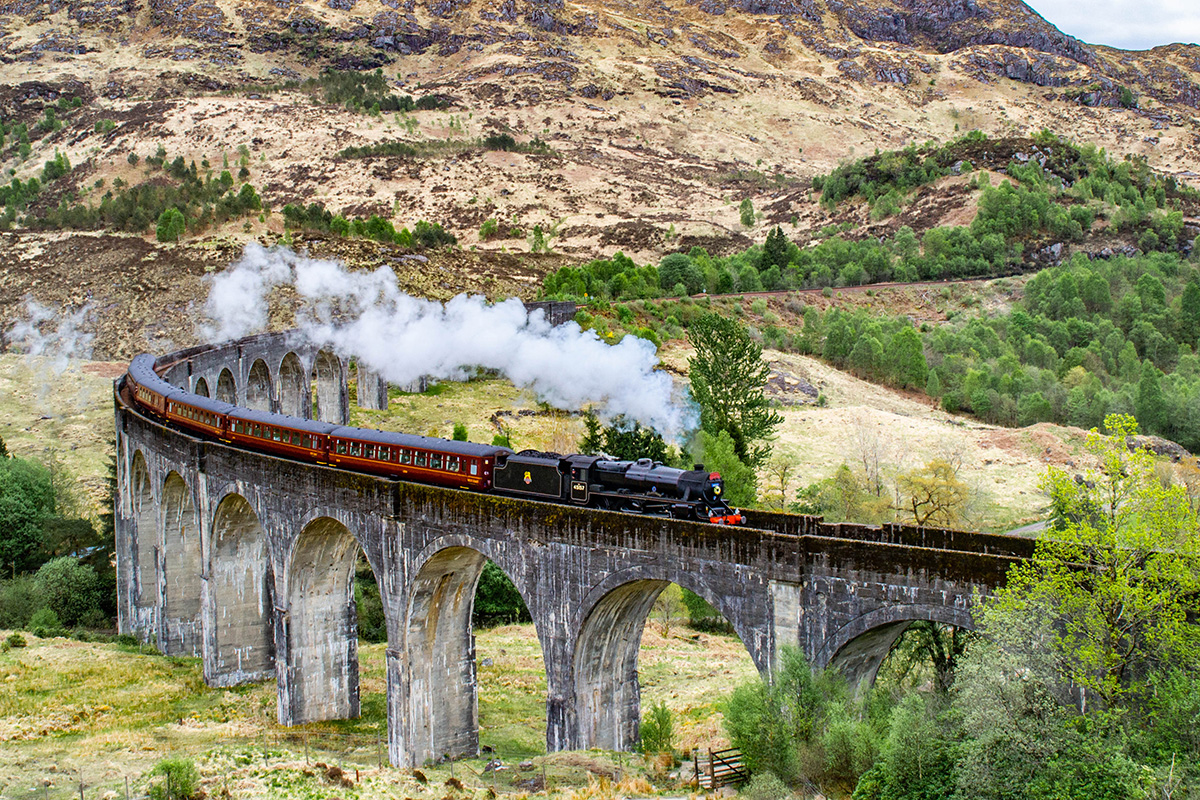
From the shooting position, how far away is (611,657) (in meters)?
29.6

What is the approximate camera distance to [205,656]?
41.0 meters

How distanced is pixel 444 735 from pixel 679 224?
129m

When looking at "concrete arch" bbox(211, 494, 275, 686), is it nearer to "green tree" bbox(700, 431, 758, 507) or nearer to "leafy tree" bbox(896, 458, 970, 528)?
"green tree" bbox(700, 431, 758, 507)

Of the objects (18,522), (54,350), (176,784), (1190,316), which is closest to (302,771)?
(176,784)

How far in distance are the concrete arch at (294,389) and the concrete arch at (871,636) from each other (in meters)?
56.2

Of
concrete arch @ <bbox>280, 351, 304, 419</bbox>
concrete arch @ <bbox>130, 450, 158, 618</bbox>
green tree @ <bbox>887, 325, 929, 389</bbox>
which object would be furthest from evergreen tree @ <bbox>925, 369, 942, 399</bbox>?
concrete arch @ <bbox>130, 450, 158, 618</bbox>

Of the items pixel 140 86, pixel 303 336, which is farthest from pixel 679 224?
pixel 140 86

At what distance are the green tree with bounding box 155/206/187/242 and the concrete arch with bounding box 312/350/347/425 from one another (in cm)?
4753

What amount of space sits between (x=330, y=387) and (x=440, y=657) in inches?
1844

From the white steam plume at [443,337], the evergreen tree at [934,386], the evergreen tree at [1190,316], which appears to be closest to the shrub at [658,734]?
the white steam plume at [443,337]

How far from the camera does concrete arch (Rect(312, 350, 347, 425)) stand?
76062mm

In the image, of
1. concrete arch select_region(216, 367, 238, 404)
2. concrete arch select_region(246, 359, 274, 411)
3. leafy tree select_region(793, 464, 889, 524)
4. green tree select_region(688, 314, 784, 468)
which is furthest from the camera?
concrete arch select_region(246, 359, 274, 411)

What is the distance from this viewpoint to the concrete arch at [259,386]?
237ft

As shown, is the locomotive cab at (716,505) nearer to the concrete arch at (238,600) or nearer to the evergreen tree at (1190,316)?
the concrete arch at (238,600)
